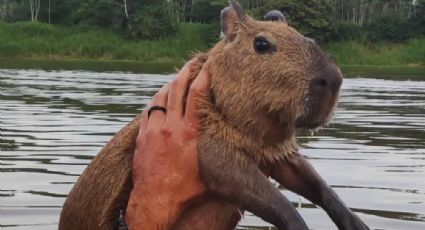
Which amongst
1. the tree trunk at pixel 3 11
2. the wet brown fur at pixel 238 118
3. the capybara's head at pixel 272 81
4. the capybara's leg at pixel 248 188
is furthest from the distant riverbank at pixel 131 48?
the capybara's leg at pixel 248 188

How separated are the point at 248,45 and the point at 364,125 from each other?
10.0 metres

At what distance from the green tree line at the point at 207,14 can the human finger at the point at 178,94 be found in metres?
44.4

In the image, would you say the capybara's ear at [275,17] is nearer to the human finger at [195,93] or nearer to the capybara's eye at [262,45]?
the capybara's eye at [262,45]

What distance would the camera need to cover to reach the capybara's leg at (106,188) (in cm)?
340

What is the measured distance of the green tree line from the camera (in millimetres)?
52062

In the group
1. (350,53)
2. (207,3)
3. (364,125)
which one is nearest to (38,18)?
(207,3)

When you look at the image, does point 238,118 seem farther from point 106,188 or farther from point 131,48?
point 131,48

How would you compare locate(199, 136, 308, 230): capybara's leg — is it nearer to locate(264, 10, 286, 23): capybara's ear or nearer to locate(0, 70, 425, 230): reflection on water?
locate(264, 10, 286, 23): capybara's ear

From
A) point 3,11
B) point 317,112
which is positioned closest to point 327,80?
point 317,112

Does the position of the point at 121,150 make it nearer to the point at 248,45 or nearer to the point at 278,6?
the point at 248,45

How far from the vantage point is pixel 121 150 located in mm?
3422

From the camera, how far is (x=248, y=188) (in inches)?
124

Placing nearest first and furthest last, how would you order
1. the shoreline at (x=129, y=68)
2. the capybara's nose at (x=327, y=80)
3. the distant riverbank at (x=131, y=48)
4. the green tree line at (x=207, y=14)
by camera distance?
the capybara's nose at (x=327, y=80) → the shoreline at (x=129, y=68) → the green tree line at (x=207, y=14) → the distant riverbank at (x=131, y=48)

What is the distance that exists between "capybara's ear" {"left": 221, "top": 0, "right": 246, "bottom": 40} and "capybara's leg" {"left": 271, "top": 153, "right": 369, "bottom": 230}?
0.54 m
